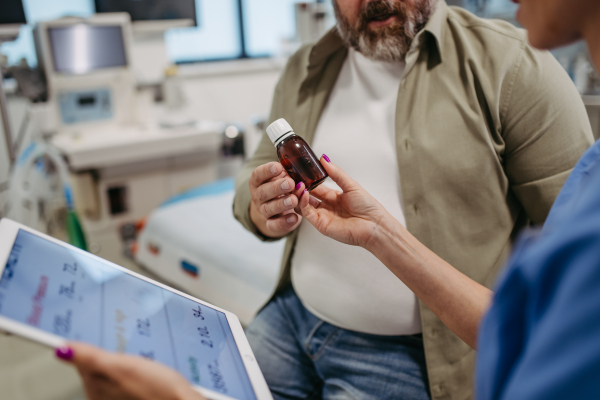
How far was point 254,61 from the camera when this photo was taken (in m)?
4.25

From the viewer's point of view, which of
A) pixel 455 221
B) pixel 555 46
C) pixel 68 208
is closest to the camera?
pixel 555 46

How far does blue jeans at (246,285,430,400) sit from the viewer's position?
3.05ft

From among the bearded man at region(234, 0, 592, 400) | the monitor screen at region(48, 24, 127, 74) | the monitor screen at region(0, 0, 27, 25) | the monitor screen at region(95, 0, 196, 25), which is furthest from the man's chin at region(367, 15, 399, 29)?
the monitor screen at region(95, 0, 196, 25)

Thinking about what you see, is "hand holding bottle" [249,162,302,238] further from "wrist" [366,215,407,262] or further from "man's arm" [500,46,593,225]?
"man's arm" [500,46,593,225]

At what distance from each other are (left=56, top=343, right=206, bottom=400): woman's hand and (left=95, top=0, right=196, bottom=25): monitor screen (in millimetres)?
3151

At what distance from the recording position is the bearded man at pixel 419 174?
889mm

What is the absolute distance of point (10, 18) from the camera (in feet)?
7.39

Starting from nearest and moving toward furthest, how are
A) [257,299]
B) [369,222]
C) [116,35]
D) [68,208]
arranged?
[369,222], [257,299], [68,208], [116,35]

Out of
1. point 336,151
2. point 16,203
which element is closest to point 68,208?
point 16,203

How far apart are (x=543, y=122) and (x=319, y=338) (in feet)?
2.02

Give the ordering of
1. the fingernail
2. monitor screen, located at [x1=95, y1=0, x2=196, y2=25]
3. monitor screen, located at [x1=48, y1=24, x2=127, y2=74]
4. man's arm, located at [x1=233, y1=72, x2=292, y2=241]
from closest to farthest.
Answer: the fingernail → man's arm, located at [x1=233, y1=72, x2=292, y2=241] → monitor screen, located at [x1=48, y1=24, x2=127, y2=74] → monitor screen, located at [x1=95, y1=0, x2=196, y2=25]

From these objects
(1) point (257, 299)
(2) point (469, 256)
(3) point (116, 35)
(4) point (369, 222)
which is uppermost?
(3) point (116, 35)

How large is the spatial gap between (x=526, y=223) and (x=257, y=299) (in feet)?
3.13

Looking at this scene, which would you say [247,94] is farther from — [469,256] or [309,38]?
[469,256]
